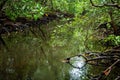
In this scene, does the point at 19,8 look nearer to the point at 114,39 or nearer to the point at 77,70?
the point at 77,70

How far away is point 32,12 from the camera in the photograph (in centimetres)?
1775

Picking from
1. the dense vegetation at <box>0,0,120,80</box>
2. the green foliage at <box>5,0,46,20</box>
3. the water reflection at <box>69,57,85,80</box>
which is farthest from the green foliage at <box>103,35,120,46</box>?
the green foliage at <box>5,0,46,20</box>

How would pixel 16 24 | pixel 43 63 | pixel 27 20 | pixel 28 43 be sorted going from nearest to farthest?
pixel 43 63
pixel 28 43
pixel 16 24
pixel 27 20

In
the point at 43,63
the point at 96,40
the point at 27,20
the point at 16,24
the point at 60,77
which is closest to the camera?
the point at 60,77

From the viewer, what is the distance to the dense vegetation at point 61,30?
10508 millimetres

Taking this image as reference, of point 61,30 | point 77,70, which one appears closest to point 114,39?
point 77,70

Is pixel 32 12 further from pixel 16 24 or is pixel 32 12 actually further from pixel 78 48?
pixel 78 48

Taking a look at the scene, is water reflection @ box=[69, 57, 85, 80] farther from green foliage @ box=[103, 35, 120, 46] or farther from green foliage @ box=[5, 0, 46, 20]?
green foliage @ box=[5, 0, 46, 20]

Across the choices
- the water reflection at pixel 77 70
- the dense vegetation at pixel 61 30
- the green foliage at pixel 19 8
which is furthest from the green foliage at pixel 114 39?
the green foliage at pixel 19 8

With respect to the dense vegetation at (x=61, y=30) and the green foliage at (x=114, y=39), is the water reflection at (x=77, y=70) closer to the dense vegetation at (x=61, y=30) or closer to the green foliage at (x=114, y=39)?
the dense vegetation at (x=61, y=30)

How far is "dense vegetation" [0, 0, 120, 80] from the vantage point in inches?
414

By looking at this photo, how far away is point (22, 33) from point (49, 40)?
2569 millimetres

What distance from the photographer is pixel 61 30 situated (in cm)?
1739

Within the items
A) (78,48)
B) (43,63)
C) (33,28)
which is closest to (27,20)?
(33,28)
